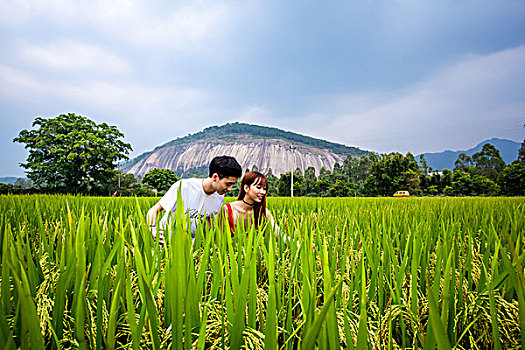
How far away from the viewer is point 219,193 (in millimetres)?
2633

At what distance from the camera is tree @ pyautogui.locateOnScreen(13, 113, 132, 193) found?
24.9 m

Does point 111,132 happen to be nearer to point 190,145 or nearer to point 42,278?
point 42,278

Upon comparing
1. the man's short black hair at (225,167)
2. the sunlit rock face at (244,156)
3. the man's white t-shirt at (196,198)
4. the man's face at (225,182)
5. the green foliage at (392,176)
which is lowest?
the man's white t-shirt at (196,198)

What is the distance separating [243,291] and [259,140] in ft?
480

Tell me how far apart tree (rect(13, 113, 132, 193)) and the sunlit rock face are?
97.7m

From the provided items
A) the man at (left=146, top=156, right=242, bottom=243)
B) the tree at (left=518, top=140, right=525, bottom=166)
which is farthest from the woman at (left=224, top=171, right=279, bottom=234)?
the tree at (left=518, top=140, right=525, bottom=166)

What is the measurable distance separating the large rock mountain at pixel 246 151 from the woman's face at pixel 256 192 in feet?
394

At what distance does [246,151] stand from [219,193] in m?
134

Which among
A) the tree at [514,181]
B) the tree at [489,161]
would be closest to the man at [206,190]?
the tree at [514,181]

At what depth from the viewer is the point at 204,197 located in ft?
8.48

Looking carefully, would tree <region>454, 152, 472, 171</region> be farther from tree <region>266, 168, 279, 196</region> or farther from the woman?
the woman

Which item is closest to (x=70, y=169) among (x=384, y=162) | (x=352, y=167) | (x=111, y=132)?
(x=111, y=132)

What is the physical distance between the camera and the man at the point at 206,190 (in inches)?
89.3

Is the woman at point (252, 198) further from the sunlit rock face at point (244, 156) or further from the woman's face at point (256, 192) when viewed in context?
the sunlit rock face at point (244, 156)
